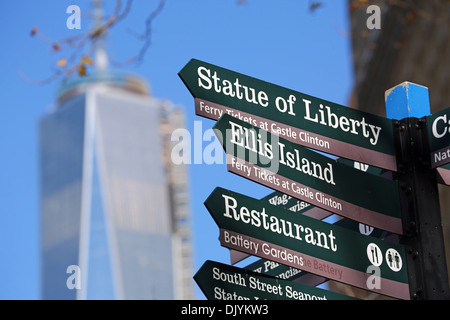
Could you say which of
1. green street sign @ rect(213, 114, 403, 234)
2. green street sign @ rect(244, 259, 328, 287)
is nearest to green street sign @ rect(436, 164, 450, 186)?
green street sign @ rect(213, 114, 403, 234)

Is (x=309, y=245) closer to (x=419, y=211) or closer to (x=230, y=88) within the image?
(x=419, y=211)

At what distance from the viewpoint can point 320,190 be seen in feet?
19.3

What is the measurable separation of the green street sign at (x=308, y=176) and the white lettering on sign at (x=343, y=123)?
0.75 feet

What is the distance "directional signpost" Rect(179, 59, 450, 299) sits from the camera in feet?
18.6

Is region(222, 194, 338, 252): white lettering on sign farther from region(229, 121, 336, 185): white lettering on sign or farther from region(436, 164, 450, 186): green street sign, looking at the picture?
region(436, 164, 450, 186): green street sign

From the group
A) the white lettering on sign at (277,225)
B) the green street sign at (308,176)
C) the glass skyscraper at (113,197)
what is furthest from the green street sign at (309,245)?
the glass skyscraper at (113,197)

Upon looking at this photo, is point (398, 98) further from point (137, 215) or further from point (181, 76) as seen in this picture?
point (137, 215)

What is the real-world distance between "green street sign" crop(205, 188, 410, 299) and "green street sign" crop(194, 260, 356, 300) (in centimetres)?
21

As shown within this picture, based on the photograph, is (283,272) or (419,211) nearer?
(419,211)

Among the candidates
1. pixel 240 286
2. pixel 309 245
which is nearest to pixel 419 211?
pixel 309 245

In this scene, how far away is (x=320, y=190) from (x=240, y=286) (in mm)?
755

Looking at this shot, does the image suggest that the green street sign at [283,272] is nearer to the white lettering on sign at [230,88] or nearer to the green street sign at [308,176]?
the green street sign at [308,176]

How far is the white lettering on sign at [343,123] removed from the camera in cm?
611
